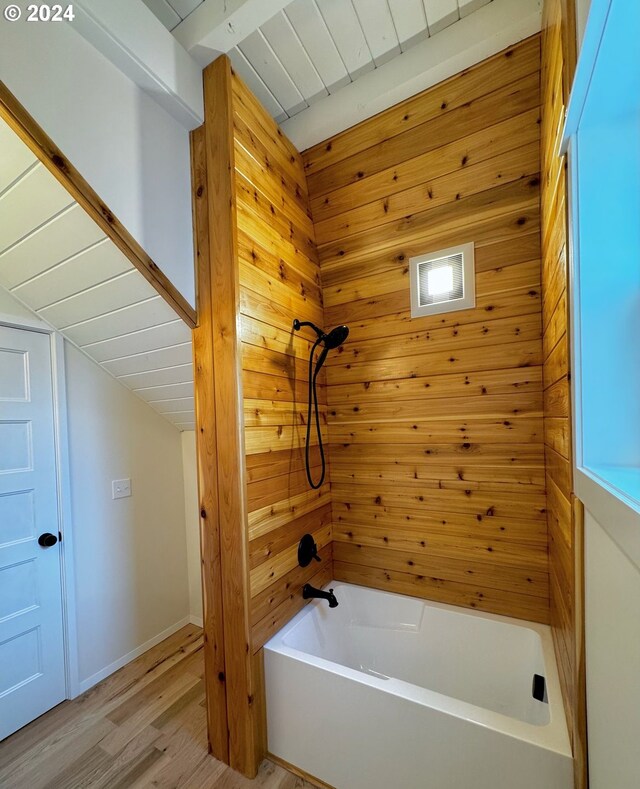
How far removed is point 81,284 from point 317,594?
1853mm

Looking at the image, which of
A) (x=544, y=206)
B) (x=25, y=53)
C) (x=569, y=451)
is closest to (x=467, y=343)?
(x=544, y=206)

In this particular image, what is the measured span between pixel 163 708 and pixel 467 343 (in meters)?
2.43

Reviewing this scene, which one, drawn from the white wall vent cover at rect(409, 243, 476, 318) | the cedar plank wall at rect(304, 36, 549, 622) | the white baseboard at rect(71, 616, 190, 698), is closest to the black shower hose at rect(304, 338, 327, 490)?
the cedar plank wall at rect(304, 36, 549, 622)

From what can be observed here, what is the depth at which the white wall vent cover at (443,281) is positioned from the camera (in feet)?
5.21

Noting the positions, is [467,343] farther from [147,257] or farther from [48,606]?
[48,606]

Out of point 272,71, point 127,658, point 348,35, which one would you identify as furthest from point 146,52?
point 127,658

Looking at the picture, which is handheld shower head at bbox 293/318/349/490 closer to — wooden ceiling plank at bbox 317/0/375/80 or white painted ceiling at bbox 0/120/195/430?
white painted ceiling at bbox 0/120/195/430

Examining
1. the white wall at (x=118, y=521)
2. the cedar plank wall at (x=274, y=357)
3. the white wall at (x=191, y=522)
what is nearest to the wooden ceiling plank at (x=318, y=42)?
the cedar plank wall at (x=274, y=357)

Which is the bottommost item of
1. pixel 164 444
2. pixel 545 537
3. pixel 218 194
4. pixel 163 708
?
pixel 163 708

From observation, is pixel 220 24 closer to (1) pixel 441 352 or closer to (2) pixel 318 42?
(2) pixel 318 42

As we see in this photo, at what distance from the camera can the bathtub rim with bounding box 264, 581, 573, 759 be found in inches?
38.8

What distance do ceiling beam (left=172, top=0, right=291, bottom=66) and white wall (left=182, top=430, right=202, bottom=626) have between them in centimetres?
206

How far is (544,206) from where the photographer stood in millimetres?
1323

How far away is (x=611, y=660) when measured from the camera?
63 centimetres
